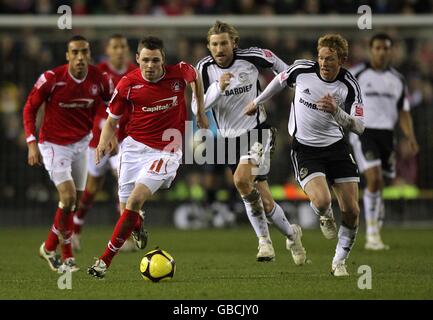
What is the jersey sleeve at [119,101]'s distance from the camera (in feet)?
31.2

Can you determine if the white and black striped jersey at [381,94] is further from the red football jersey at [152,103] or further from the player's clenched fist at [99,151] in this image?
the player's clenched fist at [99,151]

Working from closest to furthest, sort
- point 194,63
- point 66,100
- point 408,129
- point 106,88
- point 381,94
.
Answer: point 66,100, point 106,88, point 408,129, point 381,94, point 194,63

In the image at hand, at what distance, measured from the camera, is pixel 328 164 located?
31.6 ft

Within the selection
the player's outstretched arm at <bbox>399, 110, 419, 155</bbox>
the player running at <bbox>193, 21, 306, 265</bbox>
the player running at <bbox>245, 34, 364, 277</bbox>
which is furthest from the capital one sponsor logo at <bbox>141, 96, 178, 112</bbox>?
the player's outstretched arm at <bbox>399, 110, 419, 155</bbox>

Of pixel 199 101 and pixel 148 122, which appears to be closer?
pixel 148 122

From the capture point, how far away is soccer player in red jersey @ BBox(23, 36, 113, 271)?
422 inches

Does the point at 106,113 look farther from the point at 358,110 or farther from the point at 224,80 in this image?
the point at 358,110

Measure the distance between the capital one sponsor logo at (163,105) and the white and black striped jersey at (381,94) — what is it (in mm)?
5053

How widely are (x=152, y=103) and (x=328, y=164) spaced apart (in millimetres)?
1800

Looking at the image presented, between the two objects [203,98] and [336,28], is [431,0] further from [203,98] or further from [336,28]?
[203,98]

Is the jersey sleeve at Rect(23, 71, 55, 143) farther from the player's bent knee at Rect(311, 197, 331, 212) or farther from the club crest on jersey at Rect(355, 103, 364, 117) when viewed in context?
the club crest on jersey at Rect(355, 103, 364, 117)

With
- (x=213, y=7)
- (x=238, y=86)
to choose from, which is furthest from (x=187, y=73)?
(x=213, y=7)

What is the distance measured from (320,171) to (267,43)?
27.7ft

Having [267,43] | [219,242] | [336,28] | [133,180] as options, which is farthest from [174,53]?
[133,180]
